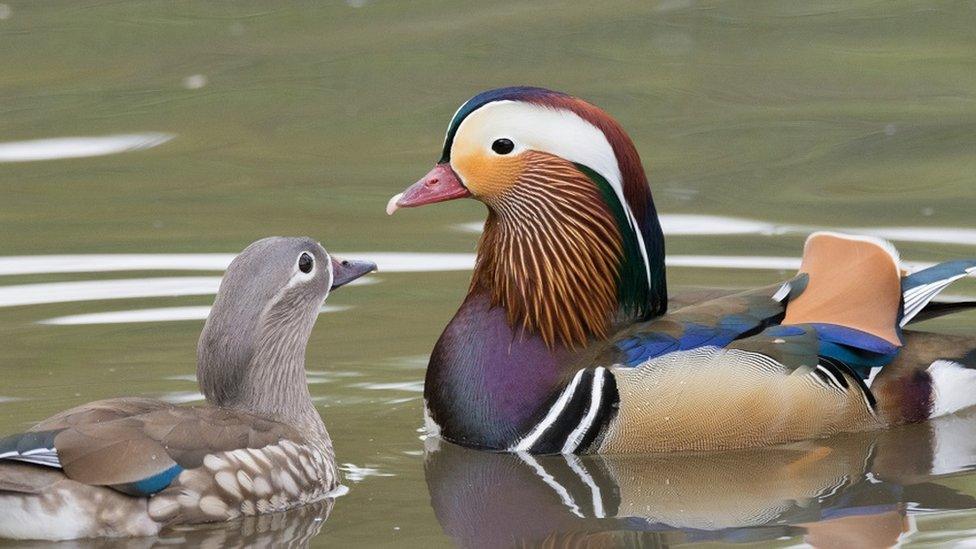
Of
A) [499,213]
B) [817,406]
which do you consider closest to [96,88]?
[499,213]

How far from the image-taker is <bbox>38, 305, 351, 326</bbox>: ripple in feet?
31.1

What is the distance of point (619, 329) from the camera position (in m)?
8.18

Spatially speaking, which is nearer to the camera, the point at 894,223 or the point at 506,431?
the point at 506,431

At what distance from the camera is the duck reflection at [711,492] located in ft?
22.6

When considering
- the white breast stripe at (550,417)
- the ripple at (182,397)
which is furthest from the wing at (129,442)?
the ripple at (182,397)

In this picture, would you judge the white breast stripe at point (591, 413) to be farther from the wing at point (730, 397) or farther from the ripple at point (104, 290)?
the ripple at point (104, 290)

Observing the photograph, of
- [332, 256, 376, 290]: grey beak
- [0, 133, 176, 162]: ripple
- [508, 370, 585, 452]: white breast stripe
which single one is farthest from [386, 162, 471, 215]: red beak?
[0, 133, 176, 162]: ripple

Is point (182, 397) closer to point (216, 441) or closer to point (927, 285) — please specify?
point (216, 441)

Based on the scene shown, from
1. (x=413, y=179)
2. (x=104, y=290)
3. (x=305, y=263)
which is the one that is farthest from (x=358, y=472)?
(x=413, y=179)

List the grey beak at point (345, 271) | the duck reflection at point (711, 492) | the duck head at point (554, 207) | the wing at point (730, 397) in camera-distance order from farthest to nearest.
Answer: the duck head at point (554, 207)
the wing at point (730, 397)
the grey beak at point (345, 271)
the duck reflection at point (711, 492)

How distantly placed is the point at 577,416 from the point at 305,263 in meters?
1.19

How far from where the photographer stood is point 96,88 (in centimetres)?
1377

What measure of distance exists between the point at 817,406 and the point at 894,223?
10.8 feet

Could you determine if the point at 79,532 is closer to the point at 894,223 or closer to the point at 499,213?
the point at 499,213
